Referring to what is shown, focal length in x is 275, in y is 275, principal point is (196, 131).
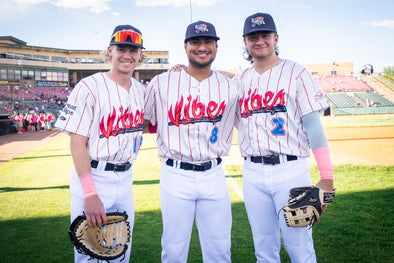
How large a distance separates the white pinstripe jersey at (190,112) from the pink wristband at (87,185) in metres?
0.64

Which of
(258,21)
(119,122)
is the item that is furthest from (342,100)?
(119,122)

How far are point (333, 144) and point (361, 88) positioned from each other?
37458mm

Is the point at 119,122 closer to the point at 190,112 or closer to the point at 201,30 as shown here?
the point at 190,112

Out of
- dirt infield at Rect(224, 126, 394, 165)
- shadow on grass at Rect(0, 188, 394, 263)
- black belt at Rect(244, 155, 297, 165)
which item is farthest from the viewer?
dirt infield at Rect(224, 126, 394, 165)

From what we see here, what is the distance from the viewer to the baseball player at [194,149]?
2242mm

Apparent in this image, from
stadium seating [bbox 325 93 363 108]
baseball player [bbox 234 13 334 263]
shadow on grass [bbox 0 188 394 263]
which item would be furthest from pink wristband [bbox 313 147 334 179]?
stadium seating [bbox 325 93 363 108]

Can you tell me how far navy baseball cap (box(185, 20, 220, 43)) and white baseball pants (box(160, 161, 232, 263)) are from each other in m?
1.12

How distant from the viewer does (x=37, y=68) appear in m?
44.8

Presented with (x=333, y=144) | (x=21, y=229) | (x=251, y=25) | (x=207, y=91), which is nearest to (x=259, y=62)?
(x=251, y=25)

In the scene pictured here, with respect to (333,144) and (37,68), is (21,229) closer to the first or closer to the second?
(333,144)

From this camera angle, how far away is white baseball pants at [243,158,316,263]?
2139 mm

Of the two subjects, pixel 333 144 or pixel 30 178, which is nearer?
pixel 30 178

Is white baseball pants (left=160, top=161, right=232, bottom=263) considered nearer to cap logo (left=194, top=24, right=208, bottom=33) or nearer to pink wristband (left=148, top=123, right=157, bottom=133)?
pink wristband (left=148, top=123, right=157, bottom=133)

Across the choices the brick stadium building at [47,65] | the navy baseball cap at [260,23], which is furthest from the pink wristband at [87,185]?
the brick stadium building at [47,65]
